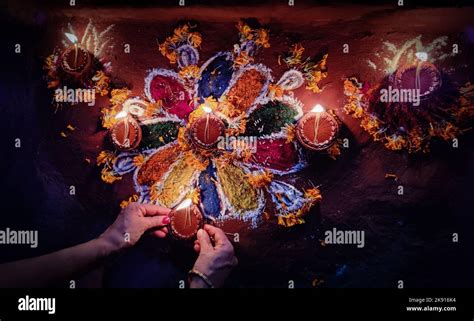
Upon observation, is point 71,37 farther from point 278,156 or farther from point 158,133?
point 278,156

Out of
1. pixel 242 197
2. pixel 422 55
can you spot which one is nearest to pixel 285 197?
pixel 242 197

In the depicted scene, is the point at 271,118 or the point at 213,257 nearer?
the point at 213,257

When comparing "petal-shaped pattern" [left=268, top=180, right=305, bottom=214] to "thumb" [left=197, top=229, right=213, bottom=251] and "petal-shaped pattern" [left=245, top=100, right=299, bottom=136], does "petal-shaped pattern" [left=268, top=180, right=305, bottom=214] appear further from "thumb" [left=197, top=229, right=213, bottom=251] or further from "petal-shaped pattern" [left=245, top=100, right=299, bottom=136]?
"thumb" [left=197, top=229, right=213, bottom=251]

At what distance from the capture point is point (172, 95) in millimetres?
4711

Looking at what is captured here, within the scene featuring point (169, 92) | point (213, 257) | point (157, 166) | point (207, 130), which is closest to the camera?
point (213, 257)

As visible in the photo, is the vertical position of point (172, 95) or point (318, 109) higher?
point (172, 95)

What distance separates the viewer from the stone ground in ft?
14.7

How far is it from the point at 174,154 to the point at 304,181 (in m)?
1.54

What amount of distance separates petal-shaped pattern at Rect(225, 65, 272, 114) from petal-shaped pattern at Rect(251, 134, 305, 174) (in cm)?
47

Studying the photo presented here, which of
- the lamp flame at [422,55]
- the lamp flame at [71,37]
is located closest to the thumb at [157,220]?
the lamp flame at [71,37]

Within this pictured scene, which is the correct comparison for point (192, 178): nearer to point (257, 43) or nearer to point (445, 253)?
point (257, 43)

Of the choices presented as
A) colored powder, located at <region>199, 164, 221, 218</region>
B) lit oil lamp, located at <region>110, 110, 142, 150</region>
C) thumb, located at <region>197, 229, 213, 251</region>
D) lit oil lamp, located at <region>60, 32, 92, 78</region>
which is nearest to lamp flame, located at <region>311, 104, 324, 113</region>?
colored powder, located at <region>199, 164, 221, 218</region>

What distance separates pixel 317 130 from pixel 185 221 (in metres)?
1.76

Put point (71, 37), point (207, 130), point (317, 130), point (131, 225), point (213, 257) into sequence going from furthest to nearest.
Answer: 1. point (71, 37)
2. point (207, 130)
3. point (317, 130)
4. point (131, 225)
5. point (213, 257)
